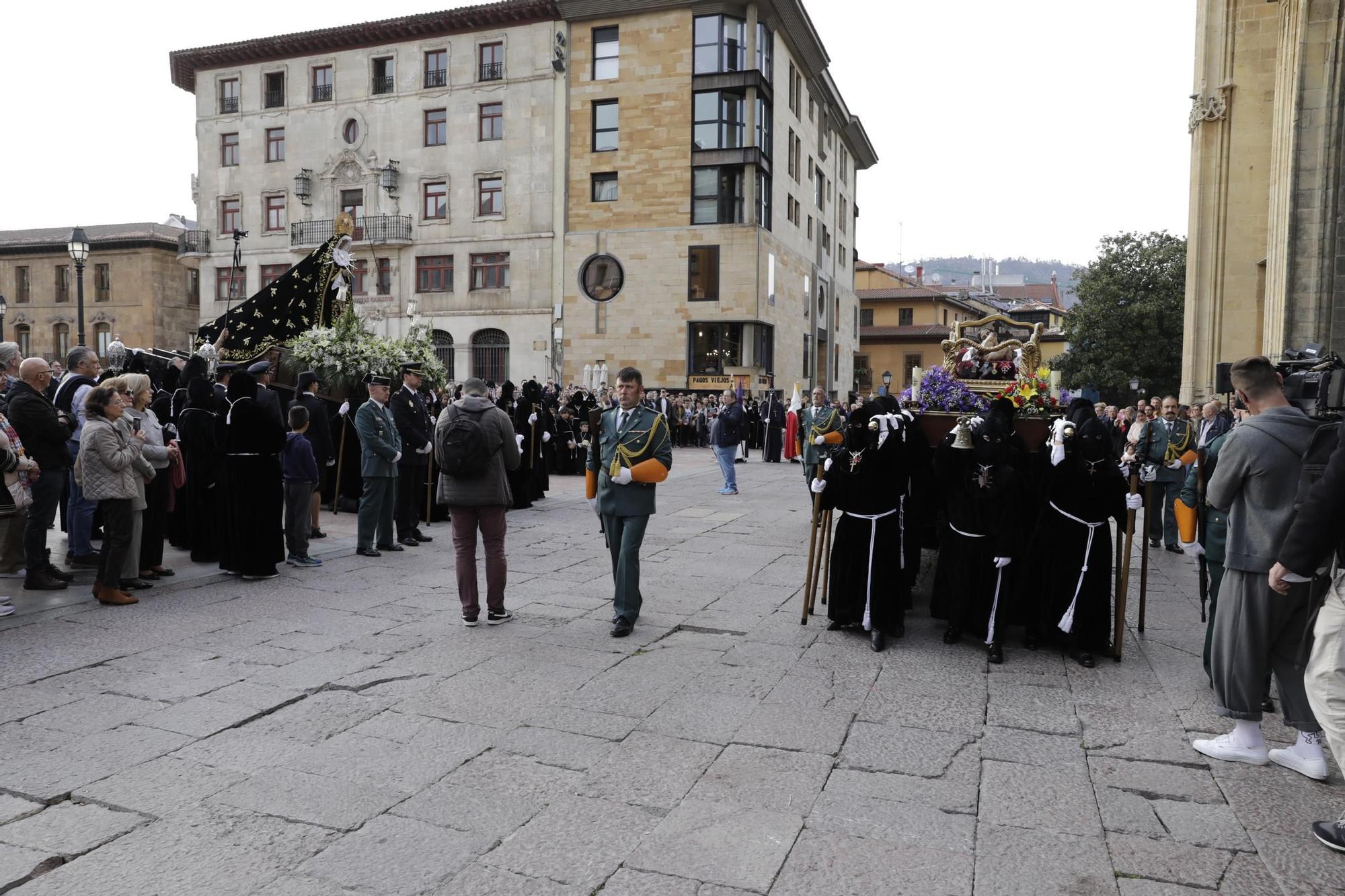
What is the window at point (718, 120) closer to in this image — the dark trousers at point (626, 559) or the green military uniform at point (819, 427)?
the green military uniform at point (819, 427)

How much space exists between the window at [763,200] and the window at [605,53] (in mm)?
7091

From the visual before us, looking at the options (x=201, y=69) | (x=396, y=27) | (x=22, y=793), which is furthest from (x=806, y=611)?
(x=201, y=69)

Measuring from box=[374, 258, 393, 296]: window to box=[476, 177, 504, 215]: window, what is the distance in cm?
476

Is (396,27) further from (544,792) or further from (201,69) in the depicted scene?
(544,792)

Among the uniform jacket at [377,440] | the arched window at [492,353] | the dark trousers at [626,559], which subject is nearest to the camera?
the dark trousers at [626,559]

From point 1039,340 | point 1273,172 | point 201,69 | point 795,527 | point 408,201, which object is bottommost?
point 795,527

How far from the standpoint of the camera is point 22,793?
3840mm

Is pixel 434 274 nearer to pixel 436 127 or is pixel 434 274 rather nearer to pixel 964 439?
pixel 436 127

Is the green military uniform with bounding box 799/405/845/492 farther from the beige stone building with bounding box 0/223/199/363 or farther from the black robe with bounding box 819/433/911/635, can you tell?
the beige stone building with bounding box 0/223/199/363

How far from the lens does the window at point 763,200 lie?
35438mm

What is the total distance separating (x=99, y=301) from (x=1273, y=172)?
2170 inches

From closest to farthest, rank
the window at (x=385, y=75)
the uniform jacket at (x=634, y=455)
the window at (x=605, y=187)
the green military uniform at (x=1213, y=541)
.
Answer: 1. the green military uniform at (x=1213, y=541)
2. the uniform jacket at (x=634, y=455)
3. the window at (x=605, y=187)
4. the window at (x=385, y=75)

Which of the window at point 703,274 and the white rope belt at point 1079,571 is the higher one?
the window at point 703,274

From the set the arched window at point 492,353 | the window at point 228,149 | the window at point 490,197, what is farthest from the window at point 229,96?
the arched window at point 492,353
